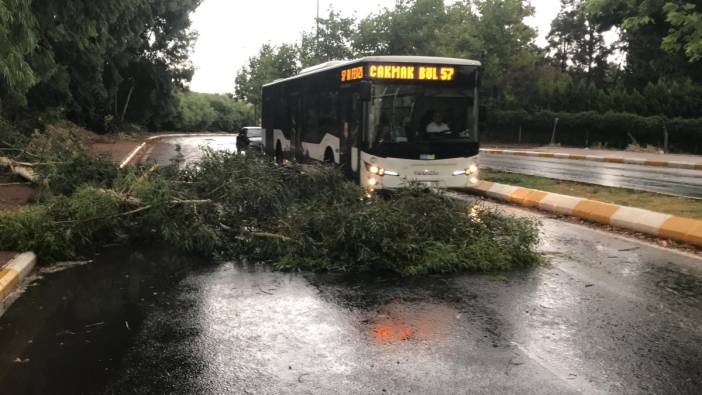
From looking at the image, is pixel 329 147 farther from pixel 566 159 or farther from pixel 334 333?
pixel 566 159

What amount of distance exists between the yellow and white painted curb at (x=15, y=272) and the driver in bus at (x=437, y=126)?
7.69 m

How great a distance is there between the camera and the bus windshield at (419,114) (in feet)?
39.8

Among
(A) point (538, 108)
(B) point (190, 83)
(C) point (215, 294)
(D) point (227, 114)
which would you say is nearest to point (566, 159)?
(A) point (538, 108)

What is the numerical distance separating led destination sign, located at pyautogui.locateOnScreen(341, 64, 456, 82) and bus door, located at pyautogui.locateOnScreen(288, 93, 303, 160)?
494 cm

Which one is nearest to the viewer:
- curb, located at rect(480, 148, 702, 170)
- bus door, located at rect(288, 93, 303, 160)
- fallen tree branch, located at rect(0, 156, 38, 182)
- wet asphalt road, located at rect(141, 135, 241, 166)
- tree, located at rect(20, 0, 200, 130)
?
wet asphalt road, located at rect(141, 135, 241, 166)

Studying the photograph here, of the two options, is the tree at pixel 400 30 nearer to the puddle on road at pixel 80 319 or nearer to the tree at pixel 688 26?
the tree at pixel 688 26

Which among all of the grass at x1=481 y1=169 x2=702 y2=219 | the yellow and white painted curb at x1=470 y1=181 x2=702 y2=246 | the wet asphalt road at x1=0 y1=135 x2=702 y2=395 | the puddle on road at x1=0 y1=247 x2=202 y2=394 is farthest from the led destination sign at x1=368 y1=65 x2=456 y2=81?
the puddle on road at x1=0 y1=247 x2=202 y2=394

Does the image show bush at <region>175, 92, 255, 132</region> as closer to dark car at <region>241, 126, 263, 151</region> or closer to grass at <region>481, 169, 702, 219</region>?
dark car at <region>241, 126, 263, 151</region>

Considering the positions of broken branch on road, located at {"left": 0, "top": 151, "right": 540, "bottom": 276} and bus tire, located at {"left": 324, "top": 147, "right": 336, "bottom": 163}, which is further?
bus tire, located at {"left": 324, "top": 147, "right": 336, "bottom": 163}

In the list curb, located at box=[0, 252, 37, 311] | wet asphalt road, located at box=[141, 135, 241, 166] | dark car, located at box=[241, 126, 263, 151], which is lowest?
curb, located at box=[0, 252, 37, 311]

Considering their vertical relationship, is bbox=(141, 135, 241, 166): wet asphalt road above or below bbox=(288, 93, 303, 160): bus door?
below

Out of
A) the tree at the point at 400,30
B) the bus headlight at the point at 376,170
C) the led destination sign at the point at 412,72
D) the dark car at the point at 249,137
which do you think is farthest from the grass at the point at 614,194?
the tree at the point at 400,30

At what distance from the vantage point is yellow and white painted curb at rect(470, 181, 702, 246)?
30.3 ft

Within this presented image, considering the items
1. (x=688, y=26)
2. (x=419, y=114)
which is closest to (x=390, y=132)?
(x=419, y=114)
